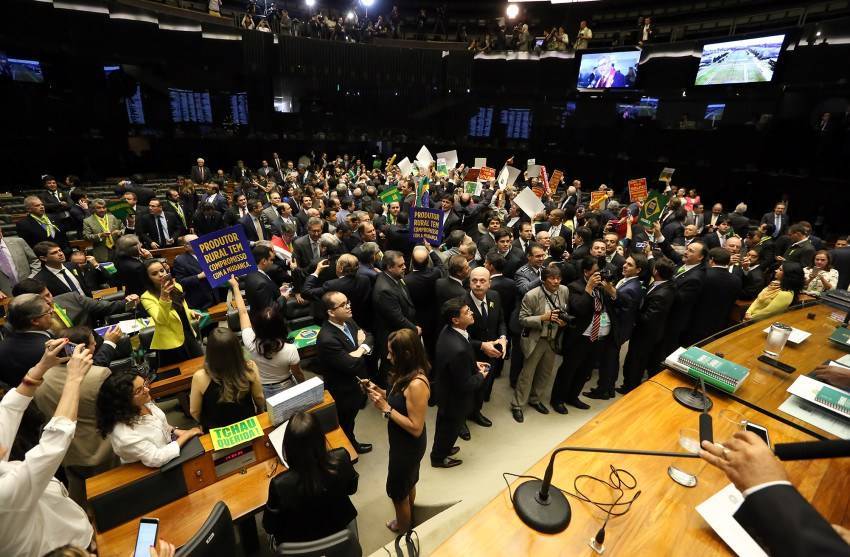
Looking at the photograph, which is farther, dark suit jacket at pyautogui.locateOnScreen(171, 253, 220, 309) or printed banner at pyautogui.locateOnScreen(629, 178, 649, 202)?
printed banner at pyautogui.locateOnScreen(629, 178, 649, 202)

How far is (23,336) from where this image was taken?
2.89 m

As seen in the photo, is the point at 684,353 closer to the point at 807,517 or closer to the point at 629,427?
the point at 629,427

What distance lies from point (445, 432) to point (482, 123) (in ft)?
55.4

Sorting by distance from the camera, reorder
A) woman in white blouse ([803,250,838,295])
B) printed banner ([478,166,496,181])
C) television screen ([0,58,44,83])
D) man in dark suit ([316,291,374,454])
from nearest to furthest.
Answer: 1. man in dark suit ([316,291,374,454])
2. woman in white blouse ([803,250,838,295])
3. printed banner ([478,166,496,181])
4. television screen ([0,58,44,83])

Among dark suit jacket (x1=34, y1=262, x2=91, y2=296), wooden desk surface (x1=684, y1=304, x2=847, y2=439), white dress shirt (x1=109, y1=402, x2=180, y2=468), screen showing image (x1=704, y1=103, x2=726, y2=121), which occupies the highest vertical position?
screen showing image (x1=704, y1=103, x2=726, y2=121)

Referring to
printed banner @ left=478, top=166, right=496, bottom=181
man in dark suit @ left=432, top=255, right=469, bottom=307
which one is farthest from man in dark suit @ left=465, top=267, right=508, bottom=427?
printed banner @ left=478, top=166, right=496, bottom=181

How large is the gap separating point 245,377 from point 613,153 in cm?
1538

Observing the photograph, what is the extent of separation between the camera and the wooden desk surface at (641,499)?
1.63m

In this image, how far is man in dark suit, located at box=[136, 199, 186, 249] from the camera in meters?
6.62

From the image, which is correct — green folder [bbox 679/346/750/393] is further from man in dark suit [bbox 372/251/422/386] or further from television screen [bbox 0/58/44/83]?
television screen [bbox 0/58/44/83]

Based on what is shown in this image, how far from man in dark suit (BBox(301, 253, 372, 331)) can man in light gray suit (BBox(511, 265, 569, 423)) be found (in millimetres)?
1685

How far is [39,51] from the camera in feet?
35.8

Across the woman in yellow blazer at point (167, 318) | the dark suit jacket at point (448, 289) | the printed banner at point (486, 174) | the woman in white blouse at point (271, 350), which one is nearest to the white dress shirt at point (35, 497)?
the woman in white blouse at point (271, 350)

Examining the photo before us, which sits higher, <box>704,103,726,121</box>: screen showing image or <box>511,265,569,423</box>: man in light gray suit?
<box>704,103,726,121</box>: screen showing image
